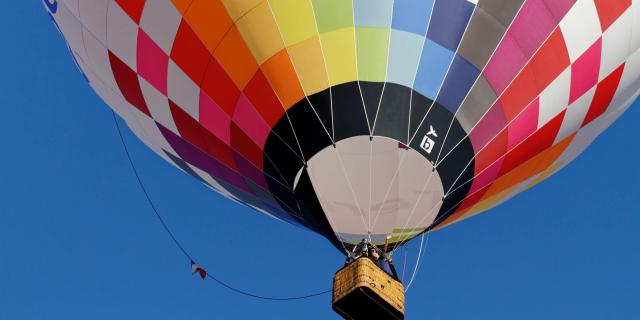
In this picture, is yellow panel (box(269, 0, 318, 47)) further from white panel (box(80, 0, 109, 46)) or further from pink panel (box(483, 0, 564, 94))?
white panel (box(80, 0, 109, 46))

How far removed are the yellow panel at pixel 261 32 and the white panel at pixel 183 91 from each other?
2.91 ft

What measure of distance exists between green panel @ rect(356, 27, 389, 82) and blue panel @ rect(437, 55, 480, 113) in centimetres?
65

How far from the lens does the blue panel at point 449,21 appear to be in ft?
33.2

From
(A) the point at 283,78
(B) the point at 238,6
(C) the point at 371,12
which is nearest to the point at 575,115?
(C) the point at 371,12

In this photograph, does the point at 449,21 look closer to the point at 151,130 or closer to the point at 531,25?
the point at 531,25

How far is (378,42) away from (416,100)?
654mm

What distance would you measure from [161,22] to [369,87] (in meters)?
2.23

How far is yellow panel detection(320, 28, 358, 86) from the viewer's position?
10008 mm

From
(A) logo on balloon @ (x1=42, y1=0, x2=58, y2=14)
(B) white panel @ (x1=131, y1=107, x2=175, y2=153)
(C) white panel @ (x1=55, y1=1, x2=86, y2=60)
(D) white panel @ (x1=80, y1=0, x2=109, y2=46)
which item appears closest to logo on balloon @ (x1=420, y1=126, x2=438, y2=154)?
(B) white panel @ (x1=131, y1=107, x2=175, y2=153)

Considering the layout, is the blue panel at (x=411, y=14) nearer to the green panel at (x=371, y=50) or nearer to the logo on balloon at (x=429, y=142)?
the green panel at (x=371, y=50)

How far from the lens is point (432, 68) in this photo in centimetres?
1014

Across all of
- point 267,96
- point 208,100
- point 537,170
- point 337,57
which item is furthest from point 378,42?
point 537,170

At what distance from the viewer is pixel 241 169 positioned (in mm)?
11102

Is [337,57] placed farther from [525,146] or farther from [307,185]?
[525,146]
